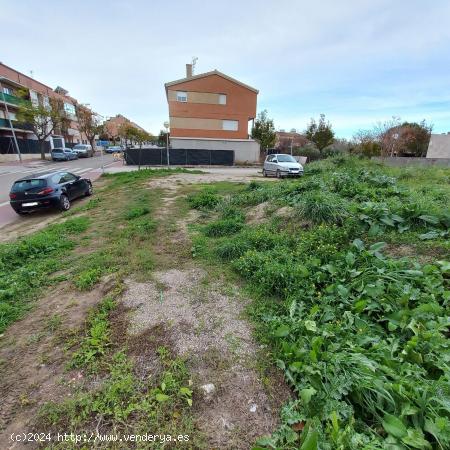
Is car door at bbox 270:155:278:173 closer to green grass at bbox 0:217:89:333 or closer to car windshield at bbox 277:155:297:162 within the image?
car windshield at bbox 277:155:297:162

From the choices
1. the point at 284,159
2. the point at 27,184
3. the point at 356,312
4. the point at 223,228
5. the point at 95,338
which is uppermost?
the point at 284,159

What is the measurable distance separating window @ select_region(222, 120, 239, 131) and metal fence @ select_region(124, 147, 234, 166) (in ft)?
13.1

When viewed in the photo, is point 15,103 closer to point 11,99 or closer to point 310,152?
point 11,99

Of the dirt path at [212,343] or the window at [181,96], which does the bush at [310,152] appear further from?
the dirt path at [212,343]

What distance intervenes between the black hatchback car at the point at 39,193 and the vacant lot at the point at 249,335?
14.5 ft

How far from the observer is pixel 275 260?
4.06m

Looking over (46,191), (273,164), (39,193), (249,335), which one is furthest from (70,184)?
(273,164)

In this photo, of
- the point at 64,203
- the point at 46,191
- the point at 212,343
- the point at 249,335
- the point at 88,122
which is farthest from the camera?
the point at 88,122

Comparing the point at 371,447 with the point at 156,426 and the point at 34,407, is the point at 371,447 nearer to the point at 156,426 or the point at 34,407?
the point at 156,426

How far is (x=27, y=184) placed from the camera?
355 inches

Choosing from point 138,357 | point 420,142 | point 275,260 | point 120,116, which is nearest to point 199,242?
point 275,260

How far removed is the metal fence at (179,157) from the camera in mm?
26766

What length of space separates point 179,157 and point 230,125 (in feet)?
→ 25.4

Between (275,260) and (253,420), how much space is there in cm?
235
